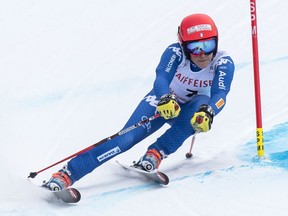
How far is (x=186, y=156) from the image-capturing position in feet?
17.8

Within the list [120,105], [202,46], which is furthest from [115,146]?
[120,105]

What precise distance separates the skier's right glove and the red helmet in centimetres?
47

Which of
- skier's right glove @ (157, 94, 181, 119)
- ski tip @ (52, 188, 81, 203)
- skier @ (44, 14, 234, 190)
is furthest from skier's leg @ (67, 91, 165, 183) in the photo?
skier's right glove @ (157, 94, 181, 119)

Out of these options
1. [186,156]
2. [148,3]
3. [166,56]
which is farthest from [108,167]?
[148,3]

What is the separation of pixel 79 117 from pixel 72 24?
3.29m

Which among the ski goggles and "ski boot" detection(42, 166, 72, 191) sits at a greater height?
the ski goggles

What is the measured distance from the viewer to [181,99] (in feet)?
17.4

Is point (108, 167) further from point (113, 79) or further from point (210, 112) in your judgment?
point (113, 79)

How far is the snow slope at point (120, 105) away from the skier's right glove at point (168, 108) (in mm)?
491

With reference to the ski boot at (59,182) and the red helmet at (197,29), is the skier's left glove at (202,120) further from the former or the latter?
the ski boot at (59,182)

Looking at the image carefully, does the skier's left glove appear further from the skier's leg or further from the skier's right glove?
the skier's leg

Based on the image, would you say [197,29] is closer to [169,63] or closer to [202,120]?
[169,63]

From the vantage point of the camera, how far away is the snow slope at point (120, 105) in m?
4.47

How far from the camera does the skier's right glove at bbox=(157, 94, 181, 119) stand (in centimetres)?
471
